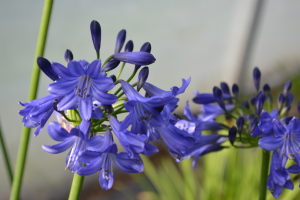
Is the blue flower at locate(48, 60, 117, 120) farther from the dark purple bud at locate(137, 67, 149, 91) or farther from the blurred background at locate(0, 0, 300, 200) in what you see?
the blurred background at locate(0, 0, 300, 200)

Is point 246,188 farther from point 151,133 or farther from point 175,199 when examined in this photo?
point 151,133

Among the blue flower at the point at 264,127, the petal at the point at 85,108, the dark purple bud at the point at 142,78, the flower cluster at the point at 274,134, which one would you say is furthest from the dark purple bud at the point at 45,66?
the blue flower at the point at 264,127

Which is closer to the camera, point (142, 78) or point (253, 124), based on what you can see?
point (142, 78)

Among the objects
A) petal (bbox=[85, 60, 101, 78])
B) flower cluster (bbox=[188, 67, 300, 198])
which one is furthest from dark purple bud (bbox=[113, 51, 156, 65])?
flower cluster (bbox=[188, 67, 300, 198])

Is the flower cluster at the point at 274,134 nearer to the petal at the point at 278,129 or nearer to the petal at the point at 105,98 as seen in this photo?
the petal at the point at 278,129

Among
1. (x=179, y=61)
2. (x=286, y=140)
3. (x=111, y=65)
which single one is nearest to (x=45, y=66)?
(x=111, y=65)

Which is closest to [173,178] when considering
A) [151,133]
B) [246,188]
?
[246,188]

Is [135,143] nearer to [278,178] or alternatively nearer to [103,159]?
[103,159]

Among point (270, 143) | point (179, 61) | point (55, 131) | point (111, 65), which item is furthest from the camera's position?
point (179, 61)
